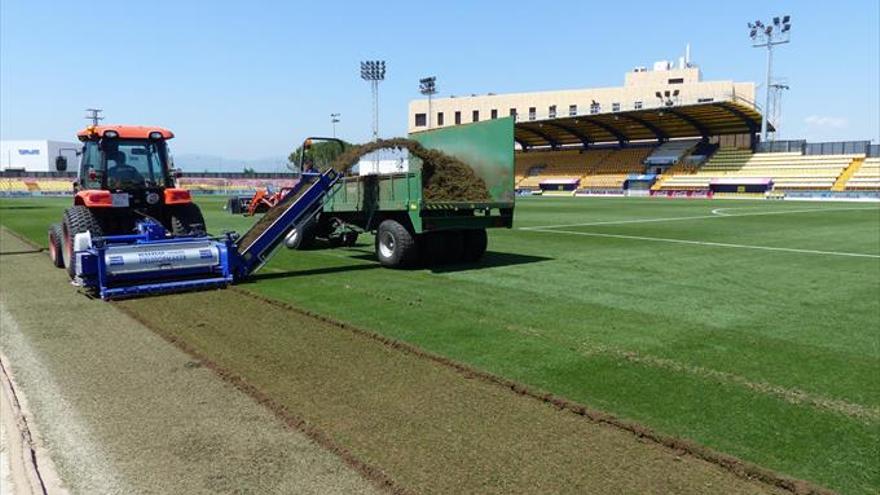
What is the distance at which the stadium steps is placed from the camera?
49275 mm

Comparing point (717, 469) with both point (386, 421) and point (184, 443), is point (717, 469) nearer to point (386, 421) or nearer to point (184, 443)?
point (386, 421)

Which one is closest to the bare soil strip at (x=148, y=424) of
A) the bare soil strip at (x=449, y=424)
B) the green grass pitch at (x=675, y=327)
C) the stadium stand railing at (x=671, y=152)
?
the bare soil strip at (x=449, y=424)

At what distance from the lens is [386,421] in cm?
429

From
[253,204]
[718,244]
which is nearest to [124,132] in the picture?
[718,244]

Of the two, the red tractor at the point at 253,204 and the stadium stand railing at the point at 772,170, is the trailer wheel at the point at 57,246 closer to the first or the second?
the red tractor at the point at 253,204

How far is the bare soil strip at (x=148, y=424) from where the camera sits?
3508mm

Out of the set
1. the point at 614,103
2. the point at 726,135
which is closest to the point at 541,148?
the point at 614,103

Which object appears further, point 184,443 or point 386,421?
point 386,421

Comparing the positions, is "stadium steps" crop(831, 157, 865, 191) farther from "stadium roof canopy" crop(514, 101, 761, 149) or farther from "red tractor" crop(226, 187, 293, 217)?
"red tractor" crop(226, 187, 293, 217)

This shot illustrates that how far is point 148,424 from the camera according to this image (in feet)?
14.0

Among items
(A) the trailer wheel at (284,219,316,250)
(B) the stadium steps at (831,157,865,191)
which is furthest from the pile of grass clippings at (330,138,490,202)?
(B) the stadium steps at (831,157,865,191)

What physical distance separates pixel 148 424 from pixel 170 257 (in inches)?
213

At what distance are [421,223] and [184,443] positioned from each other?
277 inches

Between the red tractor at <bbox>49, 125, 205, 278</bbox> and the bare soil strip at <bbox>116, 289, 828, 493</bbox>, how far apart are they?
198 inches
